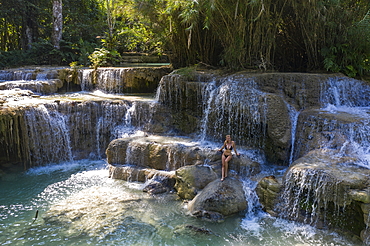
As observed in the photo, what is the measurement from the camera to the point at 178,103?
370 inches

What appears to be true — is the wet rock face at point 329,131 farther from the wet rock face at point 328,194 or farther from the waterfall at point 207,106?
the waterfall at point 207,106

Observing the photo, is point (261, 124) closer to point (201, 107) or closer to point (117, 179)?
point (201, 107)

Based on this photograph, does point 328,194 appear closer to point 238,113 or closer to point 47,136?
point 238,113

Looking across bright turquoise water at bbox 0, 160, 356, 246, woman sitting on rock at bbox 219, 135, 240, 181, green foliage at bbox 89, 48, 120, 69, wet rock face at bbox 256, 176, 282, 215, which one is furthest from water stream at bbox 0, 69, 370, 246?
green foliage at bbox 89, 48, 120, 69

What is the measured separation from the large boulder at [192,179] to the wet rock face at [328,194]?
1.60m

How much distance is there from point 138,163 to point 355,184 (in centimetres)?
488

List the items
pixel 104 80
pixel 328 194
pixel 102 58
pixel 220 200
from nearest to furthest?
pixel 328 194 < pixel 220 200 < pixel 104 80 < pixel 102 58

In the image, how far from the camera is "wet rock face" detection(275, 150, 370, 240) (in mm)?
5172

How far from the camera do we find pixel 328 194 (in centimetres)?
538

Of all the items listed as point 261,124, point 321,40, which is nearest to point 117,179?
point 261,124

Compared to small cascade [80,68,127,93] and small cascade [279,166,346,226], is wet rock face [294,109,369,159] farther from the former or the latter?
small cascade [80,68,127,93]

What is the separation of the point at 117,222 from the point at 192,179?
1.87m

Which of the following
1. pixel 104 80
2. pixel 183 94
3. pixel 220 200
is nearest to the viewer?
pixel 220 200

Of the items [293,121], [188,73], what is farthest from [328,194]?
[188,73]
